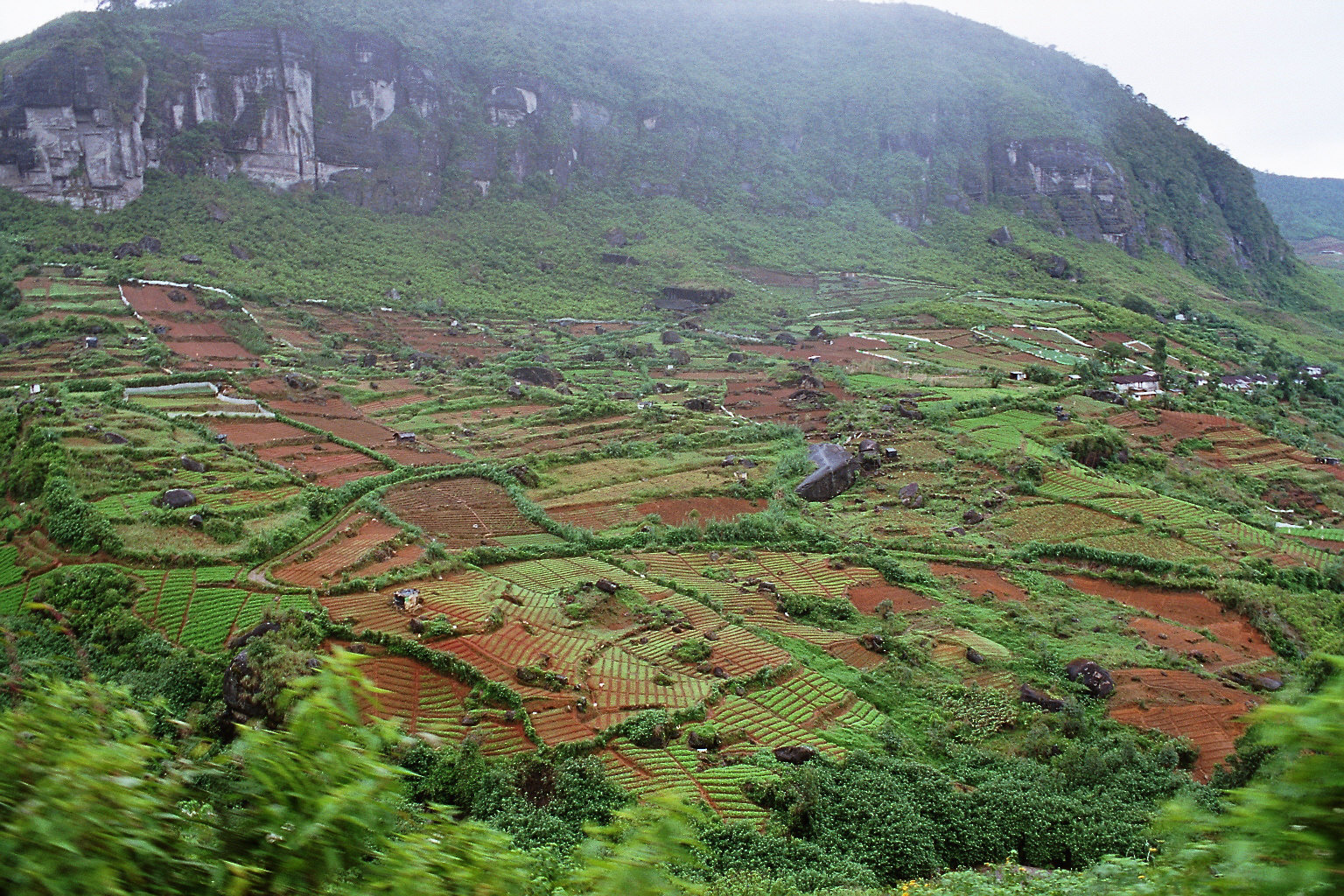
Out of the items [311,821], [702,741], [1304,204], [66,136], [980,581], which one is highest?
[1304,204]

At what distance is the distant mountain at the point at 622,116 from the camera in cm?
7256

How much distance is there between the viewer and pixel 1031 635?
21.1 m

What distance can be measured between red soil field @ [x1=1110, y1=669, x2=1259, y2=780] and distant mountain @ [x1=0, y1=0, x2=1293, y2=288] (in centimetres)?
8186

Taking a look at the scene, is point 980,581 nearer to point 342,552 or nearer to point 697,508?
point 697,508

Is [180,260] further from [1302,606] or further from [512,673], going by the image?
[1302,606]

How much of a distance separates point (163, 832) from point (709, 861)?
37.4ft

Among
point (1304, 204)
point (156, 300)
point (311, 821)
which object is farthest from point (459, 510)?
point (1304, 204)

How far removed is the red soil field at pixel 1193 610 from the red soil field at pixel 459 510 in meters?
18.9

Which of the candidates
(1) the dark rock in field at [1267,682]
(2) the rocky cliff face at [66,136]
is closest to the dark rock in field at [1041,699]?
(1) the dark rock in field at [1267,682]

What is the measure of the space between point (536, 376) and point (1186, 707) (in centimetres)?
4042

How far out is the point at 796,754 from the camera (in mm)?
15820

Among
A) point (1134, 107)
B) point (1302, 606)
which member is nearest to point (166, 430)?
point (1302, 606)

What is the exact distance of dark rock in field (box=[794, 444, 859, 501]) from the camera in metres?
32.8

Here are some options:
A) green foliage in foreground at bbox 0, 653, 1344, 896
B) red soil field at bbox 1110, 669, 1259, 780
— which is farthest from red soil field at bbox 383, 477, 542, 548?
green foliage in foreground at bbox 0, 653, 1344, 896
